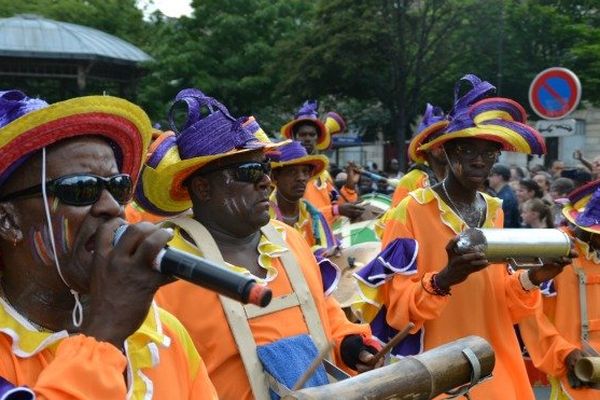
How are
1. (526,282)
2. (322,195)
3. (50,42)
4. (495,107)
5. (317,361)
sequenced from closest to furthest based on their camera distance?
(317,361)
(526,282)
(495,107)
(322,195)
(50,42)

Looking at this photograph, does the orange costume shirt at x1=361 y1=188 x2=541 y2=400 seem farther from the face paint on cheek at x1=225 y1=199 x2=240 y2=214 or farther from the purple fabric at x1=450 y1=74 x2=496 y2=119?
the face paint on cheek at x1=225 y1=199 x2=240 y2=214

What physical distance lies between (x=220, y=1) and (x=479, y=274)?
30.4 m

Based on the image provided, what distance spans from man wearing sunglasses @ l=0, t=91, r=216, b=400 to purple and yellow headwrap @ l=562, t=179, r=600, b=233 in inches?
133

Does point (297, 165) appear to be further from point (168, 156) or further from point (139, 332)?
point (139, 332)

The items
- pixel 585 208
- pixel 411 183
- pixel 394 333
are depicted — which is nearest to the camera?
pixel 394 333

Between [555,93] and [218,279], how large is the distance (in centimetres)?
1133

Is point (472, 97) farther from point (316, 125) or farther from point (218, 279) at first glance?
point (316, 125)

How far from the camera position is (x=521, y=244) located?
4.11 metres

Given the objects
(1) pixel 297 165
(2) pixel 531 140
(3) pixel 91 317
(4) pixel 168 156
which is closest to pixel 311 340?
(4) pixel 168 156

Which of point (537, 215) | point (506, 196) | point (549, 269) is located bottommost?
point (506, 196)

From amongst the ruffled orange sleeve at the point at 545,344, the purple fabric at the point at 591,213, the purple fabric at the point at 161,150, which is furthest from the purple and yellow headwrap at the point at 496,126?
the purple fabric at the point at 161,150

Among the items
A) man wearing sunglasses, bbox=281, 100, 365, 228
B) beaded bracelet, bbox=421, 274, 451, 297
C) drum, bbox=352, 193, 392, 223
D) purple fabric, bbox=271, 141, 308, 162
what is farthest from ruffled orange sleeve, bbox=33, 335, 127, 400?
drum, bbox=352, 193, 392, 223

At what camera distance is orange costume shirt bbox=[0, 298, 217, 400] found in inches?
79.0

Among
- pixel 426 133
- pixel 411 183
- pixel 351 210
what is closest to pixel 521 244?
pixel 426 133
